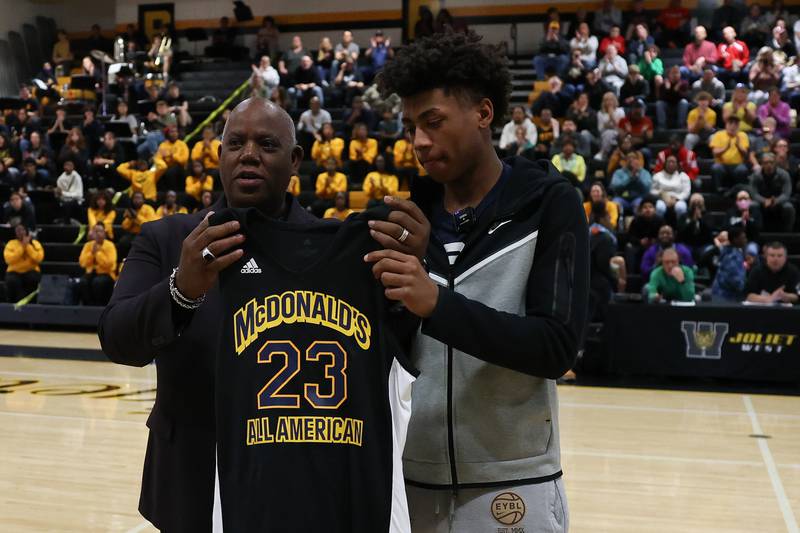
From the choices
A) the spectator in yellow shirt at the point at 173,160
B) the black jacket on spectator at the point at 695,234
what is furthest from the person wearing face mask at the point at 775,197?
the spectator in yellow shirt at the point at 173,160

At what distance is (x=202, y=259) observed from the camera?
1974 mm

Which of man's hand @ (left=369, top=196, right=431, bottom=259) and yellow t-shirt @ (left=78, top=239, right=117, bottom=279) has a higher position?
man's hand @ (left=369, top=196, right=431, bottom=259)

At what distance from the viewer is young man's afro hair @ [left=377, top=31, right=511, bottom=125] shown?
2.02 metres

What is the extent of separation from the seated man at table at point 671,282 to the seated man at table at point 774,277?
63 centimetres

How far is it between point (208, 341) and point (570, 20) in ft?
65.8

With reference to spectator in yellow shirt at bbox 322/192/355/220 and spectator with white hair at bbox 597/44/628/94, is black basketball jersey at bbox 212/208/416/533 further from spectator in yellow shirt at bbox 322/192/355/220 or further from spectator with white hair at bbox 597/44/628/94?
spectator with white hair at bbox 597/44/628/94

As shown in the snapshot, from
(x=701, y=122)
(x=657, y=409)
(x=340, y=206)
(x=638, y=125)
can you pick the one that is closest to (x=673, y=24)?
(x=701, y=122)

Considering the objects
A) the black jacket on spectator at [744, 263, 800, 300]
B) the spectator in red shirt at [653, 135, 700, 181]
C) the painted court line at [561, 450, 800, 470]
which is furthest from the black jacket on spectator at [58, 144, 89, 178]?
the painted court line at [561, 450, 800, 470]

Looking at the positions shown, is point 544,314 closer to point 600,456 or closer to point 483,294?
point 483,294

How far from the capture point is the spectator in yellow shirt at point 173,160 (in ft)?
53.8

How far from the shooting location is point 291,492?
202 centimetres

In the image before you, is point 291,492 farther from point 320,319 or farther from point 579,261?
point 579,261

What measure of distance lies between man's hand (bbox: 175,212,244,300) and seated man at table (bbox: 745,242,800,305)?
9.13m

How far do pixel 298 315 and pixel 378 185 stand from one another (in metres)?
12.2
